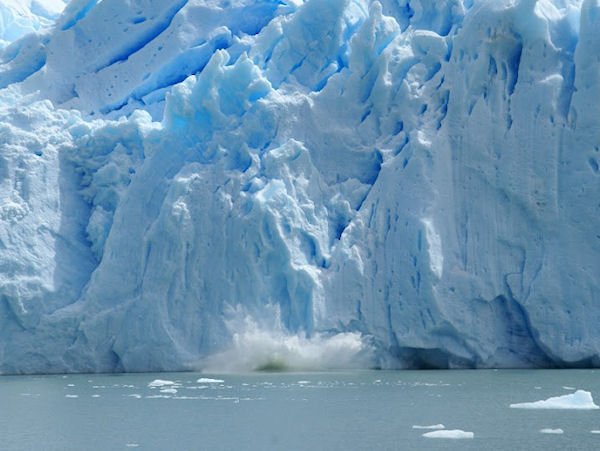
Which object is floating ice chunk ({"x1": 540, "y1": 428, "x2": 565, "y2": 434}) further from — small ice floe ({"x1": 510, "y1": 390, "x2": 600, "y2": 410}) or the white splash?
the white splash

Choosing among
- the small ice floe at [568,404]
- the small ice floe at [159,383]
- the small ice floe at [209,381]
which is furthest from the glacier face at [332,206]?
the small ice floe at [568,404]

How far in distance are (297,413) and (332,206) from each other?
271 inches

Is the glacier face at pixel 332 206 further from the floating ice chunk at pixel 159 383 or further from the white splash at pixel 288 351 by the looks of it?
the floating ice chunk at pixel 159 383

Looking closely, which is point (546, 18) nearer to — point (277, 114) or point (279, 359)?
point (277, 114)

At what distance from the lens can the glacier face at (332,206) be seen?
14688 mm

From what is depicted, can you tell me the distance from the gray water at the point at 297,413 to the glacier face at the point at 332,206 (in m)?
1.28

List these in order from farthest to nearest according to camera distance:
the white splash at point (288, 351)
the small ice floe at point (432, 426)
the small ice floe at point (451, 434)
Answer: the white splash at point (288, 351)
the small ice floe at point (432, 426)
the small ice floe at point (451, 434)

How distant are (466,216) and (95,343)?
599 centimetres

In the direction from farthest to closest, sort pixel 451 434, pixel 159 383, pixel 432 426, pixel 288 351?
pixel 288 351, pixel 159 383, pixel 432 426, pixel 451 434

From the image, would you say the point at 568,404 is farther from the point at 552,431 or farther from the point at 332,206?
the point at 332,206

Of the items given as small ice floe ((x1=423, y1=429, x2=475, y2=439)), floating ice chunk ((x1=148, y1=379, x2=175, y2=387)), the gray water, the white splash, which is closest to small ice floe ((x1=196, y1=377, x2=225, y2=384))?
the gray water

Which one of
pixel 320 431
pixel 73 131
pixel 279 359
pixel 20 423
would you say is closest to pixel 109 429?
pixel 20 423

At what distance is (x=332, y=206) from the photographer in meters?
15.8

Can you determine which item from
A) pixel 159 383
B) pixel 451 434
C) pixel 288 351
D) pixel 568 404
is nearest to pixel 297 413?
pixel 451 434
